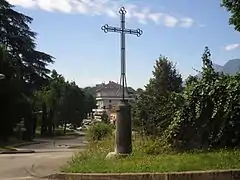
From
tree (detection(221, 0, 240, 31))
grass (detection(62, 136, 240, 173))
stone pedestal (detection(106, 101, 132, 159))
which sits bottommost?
grass (detection(62, 136, 240, 173))

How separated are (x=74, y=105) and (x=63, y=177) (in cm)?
7768

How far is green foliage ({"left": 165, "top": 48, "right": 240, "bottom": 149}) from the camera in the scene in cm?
1413

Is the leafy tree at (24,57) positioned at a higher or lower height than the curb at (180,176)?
higher

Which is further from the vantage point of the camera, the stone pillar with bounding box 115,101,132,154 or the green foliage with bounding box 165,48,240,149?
the stone pillar with bounding box 115,101,132,154

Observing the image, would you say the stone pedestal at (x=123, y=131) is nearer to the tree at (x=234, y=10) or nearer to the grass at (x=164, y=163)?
the grass at (x=164, y=163)

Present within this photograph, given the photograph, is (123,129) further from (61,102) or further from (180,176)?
(61,102)

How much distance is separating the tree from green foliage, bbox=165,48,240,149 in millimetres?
1784

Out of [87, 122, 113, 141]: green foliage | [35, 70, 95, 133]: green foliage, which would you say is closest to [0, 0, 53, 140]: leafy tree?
[35, 70, 95, 133]: green foliage

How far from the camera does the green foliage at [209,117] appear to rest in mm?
14133

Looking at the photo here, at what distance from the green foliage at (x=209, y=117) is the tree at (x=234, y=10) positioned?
1784mm

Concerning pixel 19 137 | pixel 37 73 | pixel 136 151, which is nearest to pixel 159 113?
pixel 136 151

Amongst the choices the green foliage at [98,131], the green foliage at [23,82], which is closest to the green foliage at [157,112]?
the green foliage at [98,131]

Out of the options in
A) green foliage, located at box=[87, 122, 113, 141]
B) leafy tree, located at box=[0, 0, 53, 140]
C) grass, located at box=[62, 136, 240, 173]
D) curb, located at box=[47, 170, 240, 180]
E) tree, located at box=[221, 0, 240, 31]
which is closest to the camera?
curb, located at box=[47, 170, 240, 180]

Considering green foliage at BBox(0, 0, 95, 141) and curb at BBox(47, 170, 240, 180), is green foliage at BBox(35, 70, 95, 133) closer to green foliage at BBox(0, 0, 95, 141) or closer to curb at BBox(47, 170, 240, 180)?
green foliage at BBox(0, 0, 95, 141)
